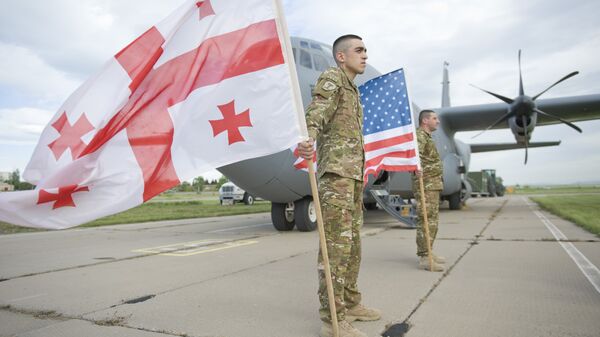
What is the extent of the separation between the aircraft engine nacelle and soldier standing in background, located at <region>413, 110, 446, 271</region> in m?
11.1

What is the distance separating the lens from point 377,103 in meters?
5.27

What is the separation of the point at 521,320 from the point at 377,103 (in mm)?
3119

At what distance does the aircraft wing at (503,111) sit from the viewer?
15523 millimetres

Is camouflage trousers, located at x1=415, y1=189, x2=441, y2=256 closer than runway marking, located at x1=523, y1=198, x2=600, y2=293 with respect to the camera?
No

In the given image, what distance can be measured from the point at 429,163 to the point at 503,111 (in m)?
12.6

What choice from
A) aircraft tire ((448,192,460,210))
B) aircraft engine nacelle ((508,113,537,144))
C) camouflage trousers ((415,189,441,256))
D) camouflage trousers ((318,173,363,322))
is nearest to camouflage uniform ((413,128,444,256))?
camouflage trousers ((415,189,441,256))

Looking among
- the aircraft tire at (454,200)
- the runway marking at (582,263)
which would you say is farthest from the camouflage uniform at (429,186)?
the aircraft tire at (454,200)

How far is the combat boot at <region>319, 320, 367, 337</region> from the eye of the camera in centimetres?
262

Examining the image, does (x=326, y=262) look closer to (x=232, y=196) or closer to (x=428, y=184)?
(x=428, y=184)

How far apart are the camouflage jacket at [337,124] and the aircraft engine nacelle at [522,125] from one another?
45.8 feet

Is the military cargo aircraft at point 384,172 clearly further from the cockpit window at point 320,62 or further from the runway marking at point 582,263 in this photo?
the runway marking at point 582,263

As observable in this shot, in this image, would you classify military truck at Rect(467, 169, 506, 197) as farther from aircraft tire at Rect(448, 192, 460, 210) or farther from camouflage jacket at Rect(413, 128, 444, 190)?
camouflage jacket at Rect(413, 128, 444, 190)

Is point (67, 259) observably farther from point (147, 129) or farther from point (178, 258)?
point (147, 129)

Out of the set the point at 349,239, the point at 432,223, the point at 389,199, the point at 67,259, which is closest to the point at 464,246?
the point at 432,223
